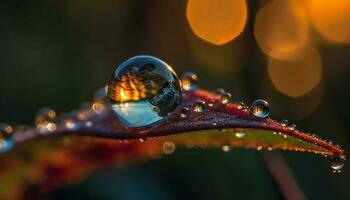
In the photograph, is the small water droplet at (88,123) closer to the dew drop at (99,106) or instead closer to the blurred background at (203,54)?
the dew drop at (99,106)

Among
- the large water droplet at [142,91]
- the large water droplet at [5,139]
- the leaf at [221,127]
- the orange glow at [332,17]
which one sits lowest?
the leaf at [221,127]

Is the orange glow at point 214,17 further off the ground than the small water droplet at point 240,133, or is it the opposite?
the orange glow at point 214,17

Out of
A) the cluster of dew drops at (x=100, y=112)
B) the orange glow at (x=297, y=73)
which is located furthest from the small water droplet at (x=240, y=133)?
the orange glow at (x=297, y=73)

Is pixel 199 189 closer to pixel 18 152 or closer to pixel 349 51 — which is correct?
pixel 18 152

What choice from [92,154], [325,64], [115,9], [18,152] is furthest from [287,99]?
[18,152]

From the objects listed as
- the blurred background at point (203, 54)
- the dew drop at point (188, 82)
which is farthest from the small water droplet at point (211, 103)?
the blurred background at point (203, 54)

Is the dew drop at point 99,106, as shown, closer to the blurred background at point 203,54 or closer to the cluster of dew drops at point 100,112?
the cluster of dew drops at point 100,112

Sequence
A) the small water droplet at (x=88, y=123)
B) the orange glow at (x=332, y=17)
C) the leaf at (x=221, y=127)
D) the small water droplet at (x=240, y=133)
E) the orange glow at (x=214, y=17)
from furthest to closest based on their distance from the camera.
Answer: the orange glow at (x=214, y=17) → the orange glow at (x=332, y=17) → the small water droplet at (x=88, y=123) → the small water droplet at (x=240, y=133) → the leaf at (x=221, y=127)

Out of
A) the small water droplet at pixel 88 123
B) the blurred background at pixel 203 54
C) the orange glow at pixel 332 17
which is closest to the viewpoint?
the small water droplet at pixel 88 123

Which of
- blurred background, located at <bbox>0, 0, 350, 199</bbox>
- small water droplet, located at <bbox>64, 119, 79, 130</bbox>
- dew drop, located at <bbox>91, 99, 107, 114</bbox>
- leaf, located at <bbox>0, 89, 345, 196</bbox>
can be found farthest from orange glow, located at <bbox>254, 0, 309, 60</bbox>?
small water droplet, located at <bbox>64, 119, 79, 130</bbox>

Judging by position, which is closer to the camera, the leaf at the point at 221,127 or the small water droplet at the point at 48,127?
the leaf at the point at 221,127
